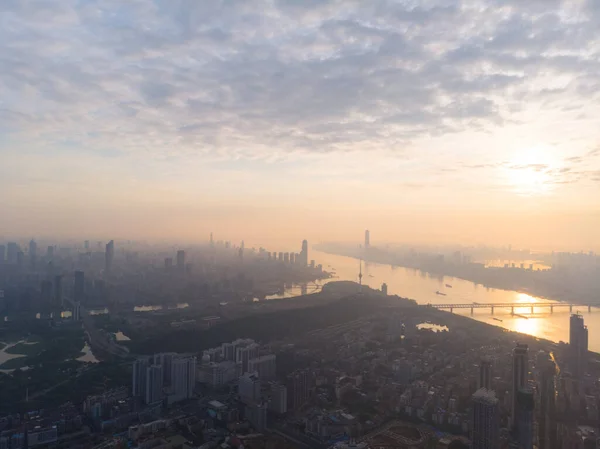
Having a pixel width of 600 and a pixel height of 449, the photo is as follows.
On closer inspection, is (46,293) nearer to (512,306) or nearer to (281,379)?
(281,379)

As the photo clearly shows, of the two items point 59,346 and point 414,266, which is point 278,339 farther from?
point 414,266

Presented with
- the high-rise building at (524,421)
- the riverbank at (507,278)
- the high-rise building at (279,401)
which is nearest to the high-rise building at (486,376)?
the high-rise building at (524,421)

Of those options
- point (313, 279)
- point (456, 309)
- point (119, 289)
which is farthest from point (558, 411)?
point (313, 279)

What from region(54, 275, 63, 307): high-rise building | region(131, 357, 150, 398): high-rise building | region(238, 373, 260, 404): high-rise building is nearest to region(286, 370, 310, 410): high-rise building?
region(238, 373, 260, 404): high-rise building

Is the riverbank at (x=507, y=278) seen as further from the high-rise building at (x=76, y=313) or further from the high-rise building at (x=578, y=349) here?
the high-rise building at (x=76, y=313)

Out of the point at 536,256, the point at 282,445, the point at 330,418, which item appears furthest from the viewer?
the point at 536,256

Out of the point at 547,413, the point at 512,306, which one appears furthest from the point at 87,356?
the point at 512,306
